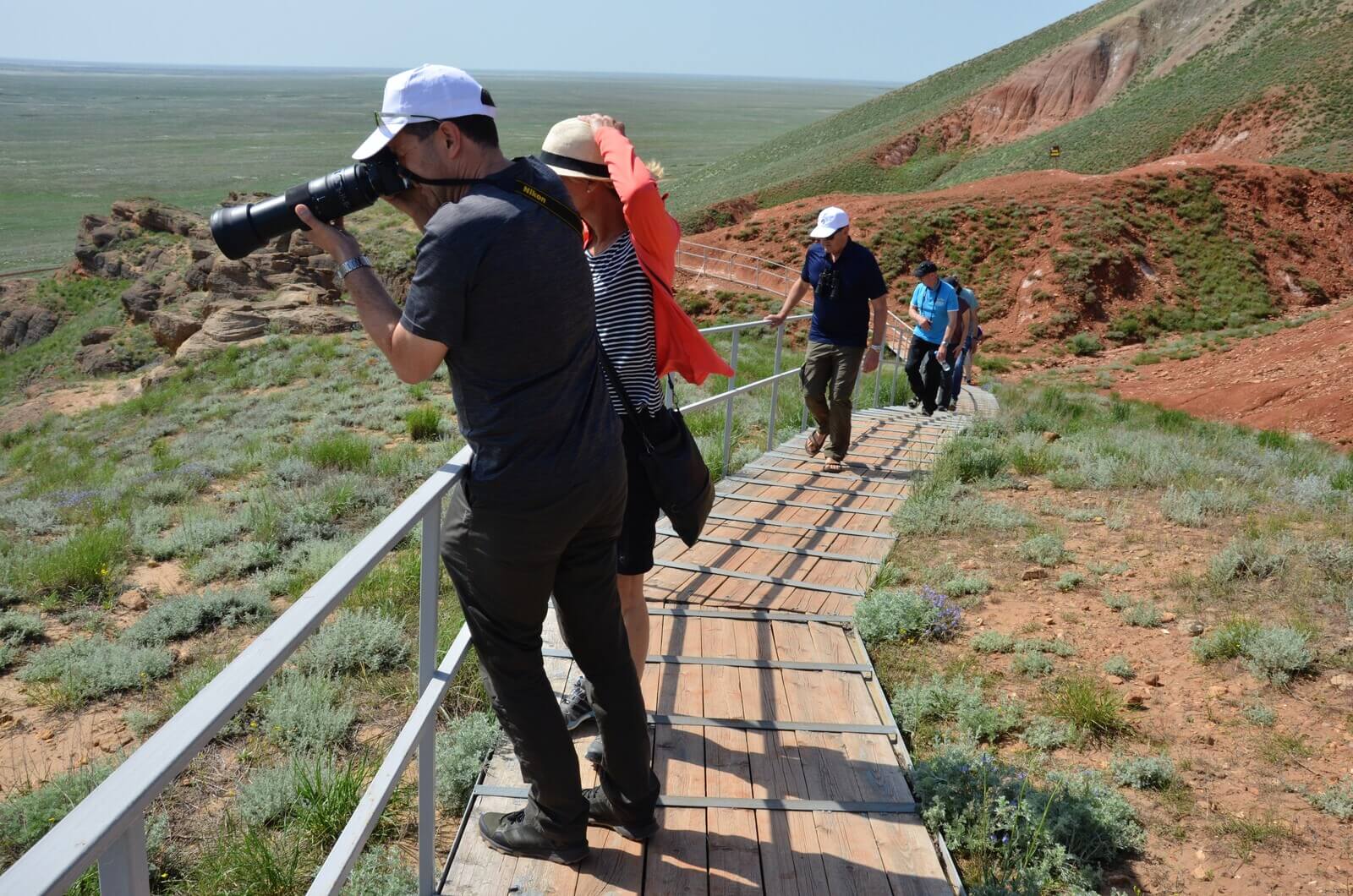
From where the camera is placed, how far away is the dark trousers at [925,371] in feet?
34.1

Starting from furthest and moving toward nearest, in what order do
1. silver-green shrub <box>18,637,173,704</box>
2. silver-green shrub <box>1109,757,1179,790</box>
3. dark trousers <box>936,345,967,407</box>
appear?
dark trousers <box>936,345,967,407</box>
silver-green shrub <box>18,637,173,704</box>
silver-green shrub <box>1109,757,1179,790</box>

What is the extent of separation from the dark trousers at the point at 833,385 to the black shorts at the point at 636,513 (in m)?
4.08

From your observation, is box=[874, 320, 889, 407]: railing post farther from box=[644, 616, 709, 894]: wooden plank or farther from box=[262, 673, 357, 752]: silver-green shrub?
box=[262, 673, 357, 752]: silver-green shrub

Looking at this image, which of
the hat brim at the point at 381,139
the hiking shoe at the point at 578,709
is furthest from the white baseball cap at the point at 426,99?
the hiking shoe at the point at 578,709

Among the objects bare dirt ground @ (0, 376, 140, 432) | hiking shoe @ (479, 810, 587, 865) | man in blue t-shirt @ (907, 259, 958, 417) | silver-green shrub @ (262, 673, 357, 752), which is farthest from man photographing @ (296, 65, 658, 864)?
bare dirt ground @ (0, 376, 140, 432)

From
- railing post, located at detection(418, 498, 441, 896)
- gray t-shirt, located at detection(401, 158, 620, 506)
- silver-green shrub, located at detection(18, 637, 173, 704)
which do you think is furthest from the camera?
silver-green shrub, located at detection(18, 637, 173, 704)

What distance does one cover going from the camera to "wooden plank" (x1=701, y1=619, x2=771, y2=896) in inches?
104

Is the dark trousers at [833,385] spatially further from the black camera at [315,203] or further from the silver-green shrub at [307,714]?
the black camera at [315,203]

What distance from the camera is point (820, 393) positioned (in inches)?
281

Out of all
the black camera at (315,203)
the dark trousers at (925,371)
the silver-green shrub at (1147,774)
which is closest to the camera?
the black camera at (315,203)

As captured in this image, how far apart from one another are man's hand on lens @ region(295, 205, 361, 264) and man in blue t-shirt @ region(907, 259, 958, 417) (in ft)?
25.5

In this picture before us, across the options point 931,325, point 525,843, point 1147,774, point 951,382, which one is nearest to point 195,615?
point 525,843

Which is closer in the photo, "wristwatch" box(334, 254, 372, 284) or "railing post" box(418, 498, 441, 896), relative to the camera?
"wristwatch" box(334, 254, 372, 284)

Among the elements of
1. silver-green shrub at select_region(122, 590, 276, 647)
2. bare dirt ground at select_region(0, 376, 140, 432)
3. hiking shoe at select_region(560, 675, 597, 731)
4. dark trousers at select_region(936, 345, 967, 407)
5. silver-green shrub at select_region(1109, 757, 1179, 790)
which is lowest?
bare dirt ground at select_region(0, 376, 140, 432)
